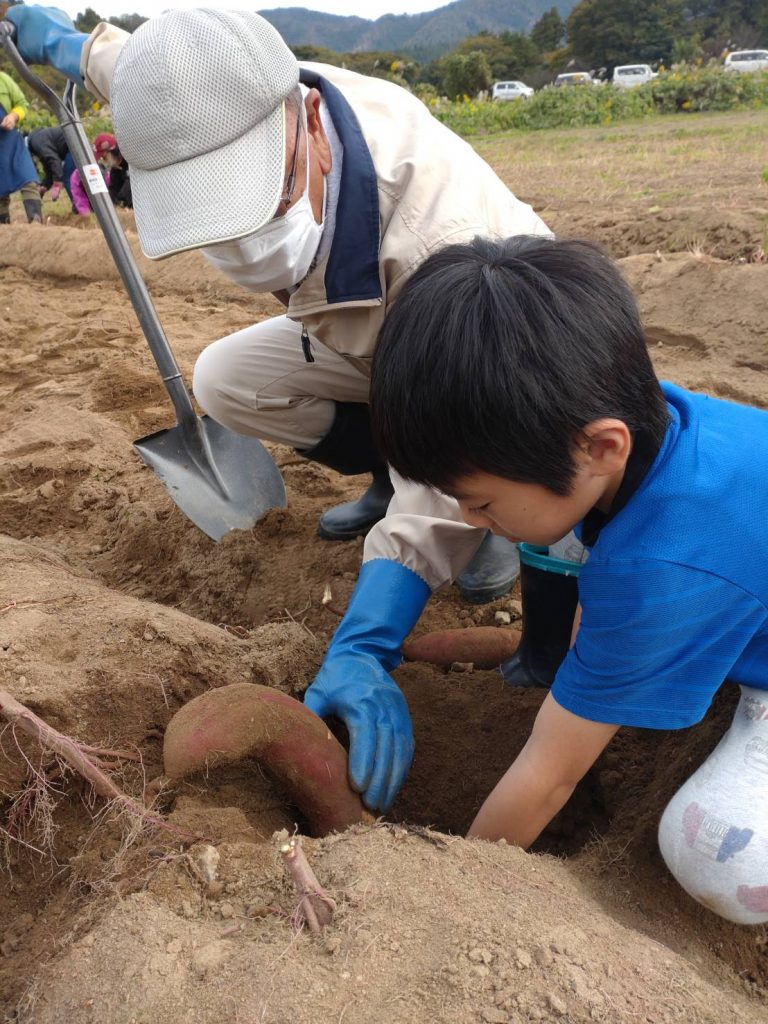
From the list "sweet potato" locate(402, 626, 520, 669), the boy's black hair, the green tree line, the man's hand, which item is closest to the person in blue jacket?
"sweet potato" locate(402, 626, 520, 669)

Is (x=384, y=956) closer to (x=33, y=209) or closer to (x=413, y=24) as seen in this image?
(x=33, y=209)

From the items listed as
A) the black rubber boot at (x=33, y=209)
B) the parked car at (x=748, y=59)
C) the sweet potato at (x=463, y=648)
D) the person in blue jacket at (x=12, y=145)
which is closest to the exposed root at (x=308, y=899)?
the sweet potato at (x=463, y=648)

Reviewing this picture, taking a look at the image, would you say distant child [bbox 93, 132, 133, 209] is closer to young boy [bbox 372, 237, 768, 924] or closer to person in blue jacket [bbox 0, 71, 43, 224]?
person in blue jacket [bbox 0, 71, 43, 224]

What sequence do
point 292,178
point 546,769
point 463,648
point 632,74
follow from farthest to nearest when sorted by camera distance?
1. point 632,74
2. point 463,648
3. point 292,178
4. point 546,769

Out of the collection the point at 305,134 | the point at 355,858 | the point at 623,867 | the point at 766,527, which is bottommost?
the point at 623,867

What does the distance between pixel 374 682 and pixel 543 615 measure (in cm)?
41

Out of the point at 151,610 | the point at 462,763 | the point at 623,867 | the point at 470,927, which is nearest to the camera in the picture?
the point at 470,927

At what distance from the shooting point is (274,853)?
1.27 metres

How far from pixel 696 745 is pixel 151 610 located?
125cm

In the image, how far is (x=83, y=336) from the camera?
5.09 m

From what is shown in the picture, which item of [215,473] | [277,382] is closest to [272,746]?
[277,382]

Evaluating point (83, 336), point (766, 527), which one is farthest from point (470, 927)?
point (83, 336)

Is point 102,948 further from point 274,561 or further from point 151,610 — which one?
point 274,561

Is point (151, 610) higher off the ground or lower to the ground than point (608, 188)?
higher
